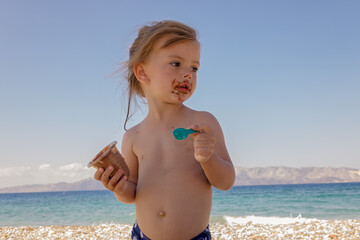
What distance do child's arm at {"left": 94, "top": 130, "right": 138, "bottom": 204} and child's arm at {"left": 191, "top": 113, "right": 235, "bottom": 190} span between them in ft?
1.35

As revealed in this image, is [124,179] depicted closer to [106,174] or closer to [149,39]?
[106,174]

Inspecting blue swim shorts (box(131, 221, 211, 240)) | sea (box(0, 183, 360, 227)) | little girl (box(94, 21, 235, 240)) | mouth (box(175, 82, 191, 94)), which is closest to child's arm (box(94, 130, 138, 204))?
little girl (box(94, 21, 235, 240))

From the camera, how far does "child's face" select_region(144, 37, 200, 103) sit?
183 cm

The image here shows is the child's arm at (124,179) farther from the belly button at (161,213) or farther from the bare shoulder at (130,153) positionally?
the belly button at (161,213)

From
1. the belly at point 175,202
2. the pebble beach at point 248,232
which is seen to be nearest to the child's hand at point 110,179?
the belly at point 175,202

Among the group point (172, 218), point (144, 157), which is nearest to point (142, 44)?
point (144, 157)

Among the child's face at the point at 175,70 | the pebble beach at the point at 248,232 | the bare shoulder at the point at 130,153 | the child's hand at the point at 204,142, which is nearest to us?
the child's hand at the point at 204,142

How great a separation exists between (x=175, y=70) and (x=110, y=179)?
2.18ft

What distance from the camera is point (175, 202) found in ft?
5.61

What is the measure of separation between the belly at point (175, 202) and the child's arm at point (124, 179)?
8 centimetres

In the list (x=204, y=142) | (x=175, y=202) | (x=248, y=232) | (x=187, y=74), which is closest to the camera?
(x=204, y=142)

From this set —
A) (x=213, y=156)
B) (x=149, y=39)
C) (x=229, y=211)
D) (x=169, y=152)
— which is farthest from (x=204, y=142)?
(x=229, y=211)

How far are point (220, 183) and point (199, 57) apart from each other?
2.38 ft

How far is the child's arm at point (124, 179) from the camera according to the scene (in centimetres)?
162
